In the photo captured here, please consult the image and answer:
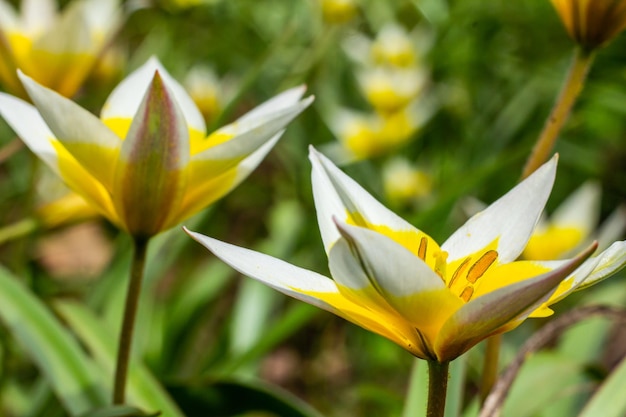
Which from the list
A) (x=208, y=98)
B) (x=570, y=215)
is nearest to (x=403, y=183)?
(x=208, y=98)

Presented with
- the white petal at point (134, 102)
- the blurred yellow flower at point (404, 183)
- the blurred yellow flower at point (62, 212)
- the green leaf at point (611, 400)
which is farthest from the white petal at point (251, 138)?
the blurred yellow flower at point (404, 183)

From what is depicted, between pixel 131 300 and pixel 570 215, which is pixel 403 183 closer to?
pixel 570 215

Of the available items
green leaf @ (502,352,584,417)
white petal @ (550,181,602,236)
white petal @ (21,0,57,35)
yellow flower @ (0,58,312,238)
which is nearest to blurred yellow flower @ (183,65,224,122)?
white petal @ (21,0,57,35)

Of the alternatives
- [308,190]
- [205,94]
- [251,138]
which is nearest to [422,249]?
[251,138]

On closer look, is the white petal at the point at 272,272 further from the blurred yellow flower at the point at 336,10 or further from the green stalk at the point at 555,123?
the blurred yellow flower at the point at 336,10

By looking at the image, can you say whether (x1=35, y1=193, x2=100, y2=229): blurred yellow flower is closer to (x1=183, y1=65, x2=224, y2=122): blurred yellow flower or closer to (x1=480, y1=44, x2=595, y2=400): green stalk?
(x1=480, y1=44, x2=595, y2=400): green stalk

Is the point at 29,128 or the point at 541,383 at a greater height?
the point at 29,128

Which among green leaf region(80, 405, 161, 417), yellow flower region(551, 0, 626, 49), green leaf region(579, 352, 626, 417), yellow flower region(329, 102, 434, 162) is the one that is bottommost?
yellow flower region(329, 102, 434, 162)

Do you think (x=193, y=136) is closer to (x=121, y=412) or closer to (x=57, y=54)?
(x=121, y=412)
